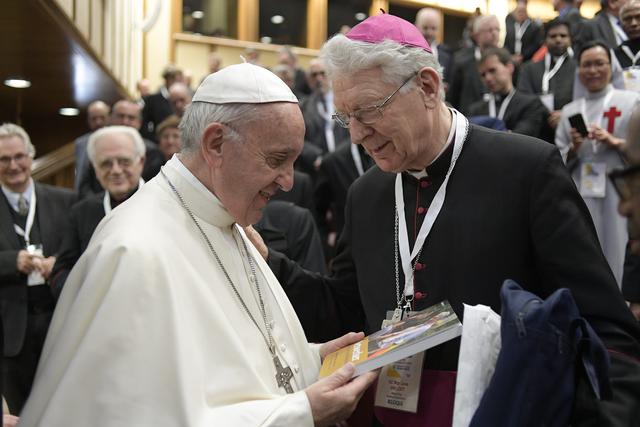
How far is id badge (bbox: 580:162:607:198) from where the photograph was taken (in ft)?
17.0

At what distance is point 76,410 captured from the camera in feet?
6.07

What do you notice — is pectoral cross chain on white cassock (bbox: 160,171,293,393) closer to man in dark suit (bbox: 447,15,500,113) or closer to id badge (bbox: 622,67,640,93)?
id badge (bbox: 622,67,640,93)

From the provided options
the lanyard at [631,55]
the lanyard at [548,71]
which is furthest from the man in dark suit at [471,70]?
the lanyard at [631,55]

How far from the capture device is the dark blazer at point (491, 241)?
6.75ft

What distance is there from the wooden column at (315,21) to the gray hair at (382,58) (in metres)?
15.4

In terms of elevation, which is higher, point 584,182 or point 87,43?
point 87,43

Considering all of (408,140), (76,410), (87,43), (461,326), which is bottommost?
(76,410)

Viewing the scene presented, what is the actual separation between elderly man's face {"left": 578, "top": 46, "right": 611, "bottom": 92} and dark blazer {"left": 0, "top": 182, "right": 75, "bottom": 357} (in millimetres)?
3693

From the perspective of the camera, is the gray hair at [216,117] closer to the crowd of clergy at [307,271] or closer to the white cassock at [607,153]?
the crowd of clergy at [307,271]

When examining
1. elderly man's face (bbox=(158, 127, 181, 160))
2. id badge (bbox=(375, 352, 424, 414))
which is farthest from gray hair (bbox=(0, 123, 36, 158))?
id badge (bbox=(375, 352, 424, 414))

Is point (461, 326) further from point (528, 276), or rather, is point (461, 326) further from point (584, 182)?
point (584, 182)

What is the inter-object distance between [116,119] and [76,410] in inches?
231

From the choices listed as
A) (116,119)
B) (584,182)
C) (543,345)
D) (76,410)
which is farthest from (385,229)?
(116,119)

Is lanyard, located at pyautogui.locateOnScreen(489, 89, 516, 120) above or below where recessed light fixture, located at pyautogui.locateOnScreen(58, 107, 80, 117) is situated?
above
